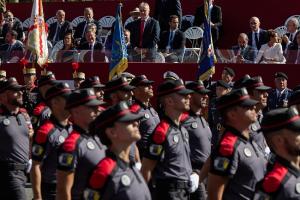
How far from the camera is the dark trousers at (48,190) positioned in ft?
29.3

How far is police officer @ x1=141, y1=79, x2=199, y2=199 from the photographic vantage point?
28.4ft

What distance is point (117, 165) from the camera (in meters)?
6.32

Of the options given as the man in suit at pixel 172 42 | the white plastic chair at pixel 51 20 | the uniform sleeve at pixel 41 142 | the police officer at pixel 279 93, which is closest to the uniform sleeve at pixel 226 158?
the uniform sleeve at pixel 41 142

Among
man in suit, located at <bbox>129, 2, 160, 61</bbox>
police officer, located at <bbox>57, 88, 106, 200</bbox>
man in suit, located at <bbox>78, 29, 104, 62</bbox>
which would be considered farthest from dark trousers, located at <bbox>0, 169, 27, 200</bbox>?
man in suit, located at <bbox>78, 29, 104, 62</bbox>

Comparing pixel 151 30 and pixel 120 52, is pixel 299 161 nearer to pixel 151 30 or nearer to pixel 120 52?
pixel 120 52

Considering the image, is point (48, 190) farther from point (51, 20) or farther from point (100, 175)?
point (51, 20)

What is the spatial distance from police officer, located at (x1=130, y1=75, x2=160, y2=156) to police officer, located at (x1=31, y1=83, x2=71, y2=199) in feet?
8.22

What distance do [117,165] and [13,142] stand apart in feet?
13.8

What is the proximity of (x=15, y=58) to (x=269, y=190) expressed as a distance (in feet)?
47.7

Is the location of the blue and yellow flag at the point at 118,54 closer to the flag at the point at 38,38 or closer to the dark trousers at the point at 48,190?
the flag at the point at 38,38

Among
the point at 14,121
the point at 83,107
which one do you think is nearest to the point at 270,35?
the point at 14,121

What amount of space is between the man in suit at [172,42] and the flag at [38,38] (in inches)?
105

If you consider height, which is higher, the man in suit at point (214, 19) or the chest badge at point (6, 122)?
the man in suit at point (214, 19)

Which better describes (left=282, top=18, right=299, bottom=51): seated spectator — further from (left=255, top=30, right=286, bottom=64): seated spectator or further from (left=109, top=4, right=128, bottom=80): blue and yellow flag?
(left=109, top=4, right=128, bottom=80): blue and yellow flag
